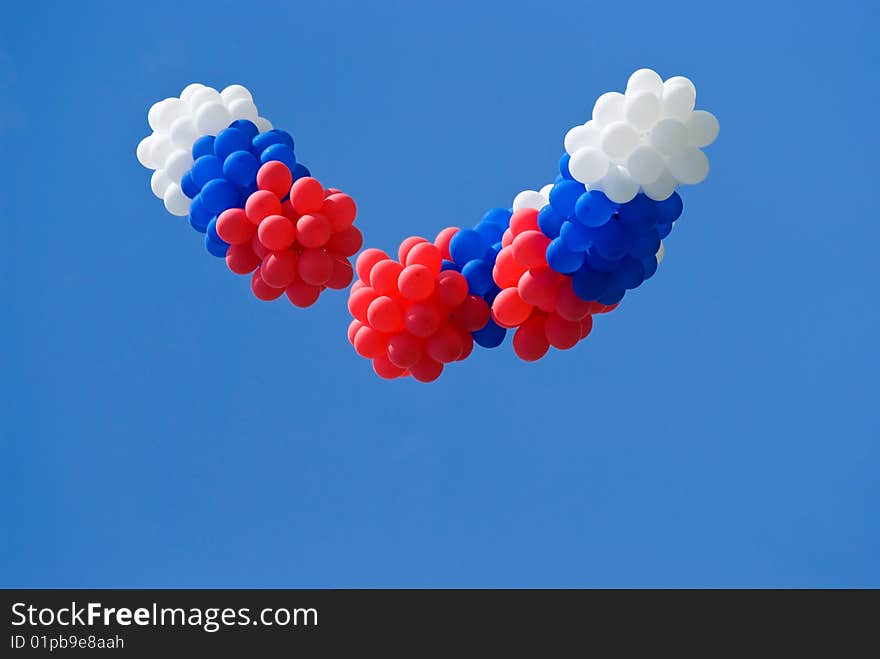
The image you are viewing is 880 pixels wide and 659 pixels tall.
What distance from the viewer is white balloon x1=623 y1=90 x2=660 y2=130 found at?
971cm

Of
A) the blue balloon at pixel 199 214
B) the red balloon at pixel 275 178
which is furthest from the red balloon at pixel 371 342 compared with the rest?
the blue balloon at pixel 199 214

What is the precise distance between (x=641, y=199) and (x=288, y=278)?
8.21 ft

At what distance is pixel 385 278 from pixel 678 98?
227 centimetres

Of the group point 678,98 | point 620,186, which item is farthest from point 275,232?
point 678,98

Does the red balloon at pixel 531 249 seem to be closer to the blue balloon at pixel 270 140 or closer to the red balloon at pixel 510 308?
the red balloon at pixel 510 308

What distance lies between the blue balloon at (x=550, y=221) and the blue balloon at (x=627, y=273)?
468 mm

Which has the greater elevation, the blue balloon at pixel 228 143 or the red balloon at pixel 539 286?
the blue balloon at pixel 228 143

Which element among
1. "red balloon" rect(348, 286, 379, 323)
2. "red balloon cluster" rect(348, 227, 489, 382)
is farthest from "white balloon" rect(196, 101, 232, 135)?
"red balloon" rect(348, 286, 379, 323)

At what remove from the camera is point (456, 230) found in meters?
10.8

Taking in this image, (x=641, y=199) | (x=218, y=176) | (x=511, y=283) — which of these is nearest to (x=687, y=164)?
→ (x=641, y=199)

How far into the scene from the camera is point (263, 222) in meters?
10.4

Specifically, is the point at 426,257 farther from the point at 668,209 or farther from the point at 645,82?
the point at 645,82

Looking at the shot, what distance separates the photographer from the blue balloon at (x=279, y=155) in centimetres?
1079

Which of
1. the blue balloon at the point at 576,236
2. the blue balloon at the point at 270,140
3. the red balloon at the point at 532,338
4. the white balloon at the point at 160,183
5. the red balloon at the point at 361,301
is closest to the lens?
the blue balloon at the point at 576,236
